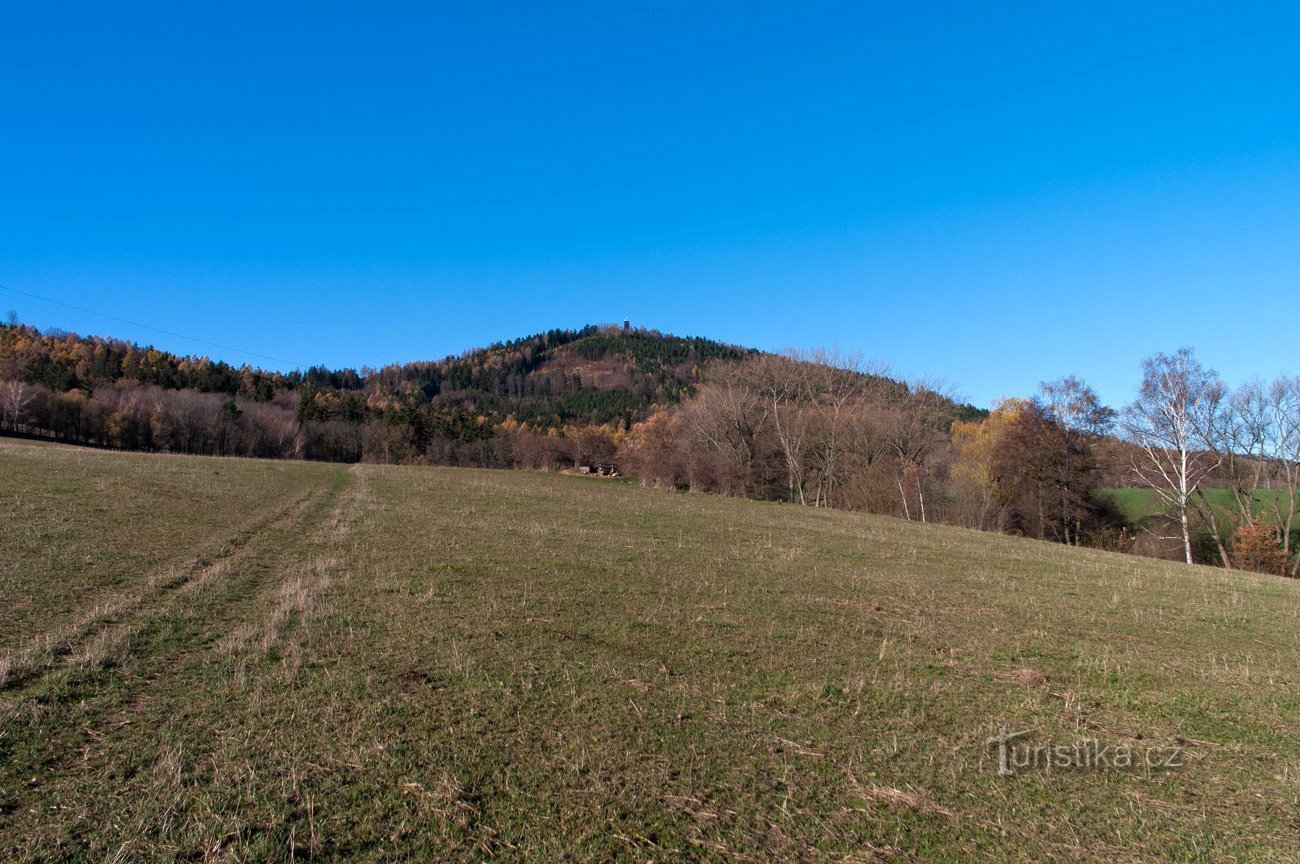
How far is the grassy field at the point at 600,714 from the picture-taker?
461 centimetres

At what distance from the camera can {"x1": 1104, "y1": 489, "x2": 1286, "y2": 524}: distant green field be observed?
48.8 m

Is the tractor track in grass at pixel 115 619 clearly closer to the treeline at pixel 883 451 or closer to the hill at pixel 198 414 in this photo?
the treeline at pixel 883 451

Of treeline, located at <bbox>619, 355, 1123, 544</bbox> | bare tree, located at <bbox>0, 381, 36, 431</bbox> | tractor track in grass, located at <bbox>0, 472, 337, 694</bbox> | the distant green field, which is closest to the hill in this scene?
bare tree, located at <bbox>0, 381, 36, 431</bbox>

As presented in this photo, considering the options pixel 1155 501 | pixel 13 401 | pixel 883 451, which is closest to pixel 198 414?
pixel 13 401

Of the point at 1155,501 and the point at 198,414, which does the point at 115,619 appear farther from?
the point at 198,414

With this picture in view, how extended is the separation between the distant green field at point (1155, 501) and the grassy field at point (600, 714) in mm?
41949

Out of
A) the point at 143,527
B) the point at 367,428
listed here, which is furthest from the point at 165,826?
the point at 367,428

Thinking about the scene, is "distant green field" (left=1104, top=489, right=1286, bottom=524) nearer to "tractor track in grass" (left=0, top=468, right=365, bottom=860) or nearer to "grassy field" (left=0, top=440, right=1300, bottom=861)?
"grassy field" (left=0, top=440, right=1300, bottom=861)

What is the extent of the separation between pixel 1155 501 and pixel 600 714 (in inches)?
2304

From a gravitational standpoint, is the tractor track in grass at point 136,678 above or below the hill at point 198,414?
below

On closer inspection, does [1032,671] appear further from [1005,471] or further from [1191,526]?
[1191,526]

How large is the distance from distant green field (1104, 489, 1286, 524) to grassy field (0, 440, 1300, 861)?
138 ft

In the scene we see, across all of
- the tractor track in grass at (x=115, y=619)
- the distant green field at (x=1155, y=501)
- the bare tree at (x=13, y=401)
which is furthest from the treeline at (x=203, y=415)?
the tractor track in grass at (x=115, y=619)

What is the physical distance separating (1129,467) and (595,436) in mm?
82921
